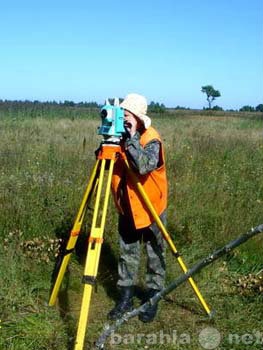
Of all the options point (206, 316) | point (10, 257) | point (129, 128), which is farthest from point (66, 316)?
point (129, 128)

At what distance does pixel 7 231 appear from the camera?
4.30 m

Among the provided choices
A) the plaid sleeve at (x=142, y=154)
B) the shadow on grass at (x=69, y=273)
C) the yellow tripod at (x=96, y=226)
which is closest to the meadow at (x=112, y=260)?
the shadow on grass at (x=69, y=273)

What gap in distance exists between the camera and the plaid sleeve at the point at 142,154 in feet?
10.0

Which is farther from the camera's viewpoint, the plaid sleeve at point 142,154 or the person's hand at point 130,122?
the person's hand at point 130,122

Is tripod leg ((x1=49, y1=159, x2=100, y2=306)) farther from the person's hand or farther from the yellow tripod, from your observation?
the person's hand

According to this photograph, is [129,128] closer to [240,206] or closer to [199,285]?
[199,285]

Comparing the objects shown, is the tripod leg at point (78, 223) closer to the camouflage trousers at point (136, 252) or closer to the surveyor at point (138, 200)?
the surveyor at point (138, 200)

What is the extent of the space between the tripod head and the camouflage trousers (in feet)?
2.87

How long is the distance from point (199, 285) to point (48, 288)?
136 centimetres

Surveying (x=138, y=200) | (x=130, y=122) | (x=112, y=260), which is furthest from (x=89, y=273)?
(x=112, y=260)

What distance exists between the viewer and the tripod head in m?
2.85

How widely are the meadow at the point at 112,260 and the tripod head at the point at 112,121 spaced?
1.47m

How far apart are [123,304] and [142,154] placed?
1286mm

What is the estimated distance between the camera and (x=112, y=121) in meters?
2.86
